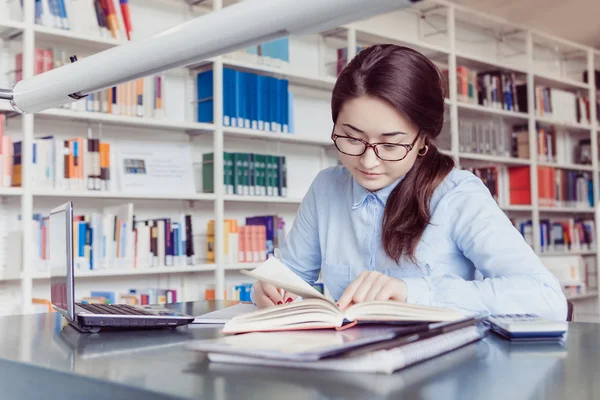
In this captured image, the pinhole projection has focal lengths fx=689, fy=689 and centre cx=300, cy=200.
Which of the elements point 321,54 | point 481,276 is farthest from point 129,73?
point 321,54

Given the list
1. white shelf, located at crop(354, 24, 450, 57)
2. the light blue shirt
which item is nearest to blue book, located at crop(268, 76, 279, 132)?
white shelf, located at crop(354, 24, 450, 57)

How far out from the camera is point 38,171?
2.89 m

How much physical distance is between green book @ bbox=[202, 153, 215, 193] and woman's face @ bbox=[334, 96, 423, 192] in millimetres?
2005

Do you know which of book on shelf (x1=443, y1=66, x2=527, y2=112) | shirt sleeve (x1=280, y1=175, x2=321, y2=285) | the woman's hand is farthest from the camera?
book on shelf (x1=443, y1=66, x2=527, y2=112)

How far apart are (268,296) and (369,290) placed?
365 mm

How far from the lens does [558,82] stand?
217 inches

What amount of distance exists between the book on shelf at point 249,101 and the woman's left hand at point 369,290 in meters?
2.50

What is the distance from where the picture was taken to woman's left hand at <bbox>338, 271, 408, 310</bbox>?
3.39ft

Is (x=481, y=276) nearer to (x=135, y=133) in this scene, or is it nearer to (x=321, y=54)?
(x=135, y=133)

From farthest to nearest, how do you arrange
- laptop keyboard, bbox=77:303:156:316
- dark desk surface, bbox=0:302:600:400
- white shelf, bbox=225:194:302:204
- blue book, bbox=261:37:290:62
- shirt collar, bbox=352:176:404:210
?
blue book, bbox=261:37:290:62, white shelf, bbox=225:194:302:204, shirt collar, bbox=352:176:404:210, laptop keyboard, bbox=77:303:156:316, dark desk surface, bbox=0:302:600:400

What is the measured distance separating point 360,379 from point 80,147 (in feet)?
8.26

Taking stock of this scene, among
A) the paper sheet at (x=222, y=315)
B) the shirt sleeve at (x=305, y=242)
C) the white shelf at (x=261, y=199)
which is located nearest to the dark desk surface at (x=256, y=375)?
the paper sheet at (x=222, y=315)

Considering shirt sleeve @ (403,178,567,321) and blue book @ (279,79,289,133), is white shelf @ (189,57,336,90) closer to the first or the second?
blue book @ (279,79,289,133)

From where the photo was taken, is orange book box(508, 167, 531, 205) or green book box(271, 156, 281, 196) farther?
orange book box(508, 167, 531, 205)
